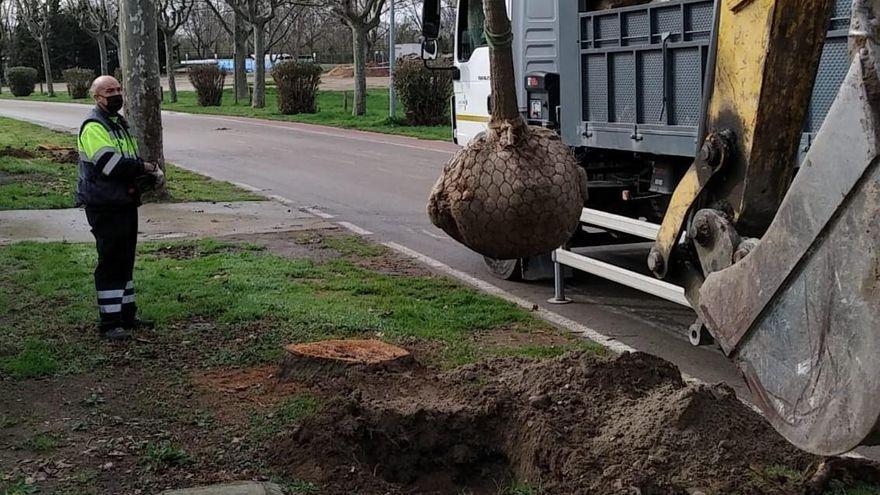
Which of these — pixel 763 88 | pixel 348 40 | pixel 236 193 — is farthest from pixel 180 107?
pixel 763 88

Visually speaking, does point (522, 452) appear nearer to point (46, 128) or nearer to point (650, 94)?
point (650, 94)

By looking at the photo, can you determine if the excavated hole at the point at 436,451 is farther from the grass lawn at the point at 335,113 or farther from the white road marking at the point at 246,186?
the grass lawn at the point at 335,113

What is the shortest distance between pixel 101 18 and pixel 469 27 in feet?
154

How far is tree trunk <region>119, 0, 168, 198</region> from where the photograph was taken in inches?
533

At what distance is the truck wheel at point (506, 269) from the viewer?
9055mm

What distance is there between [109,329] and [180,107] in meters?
38.8

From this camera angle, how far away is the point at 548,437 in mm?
4867

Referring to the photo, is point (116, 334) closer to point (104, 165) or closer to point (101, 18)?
point (104, 165)

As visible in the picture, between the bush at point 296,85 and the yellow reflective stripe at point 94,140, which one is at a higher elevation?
the bush at point 296,85

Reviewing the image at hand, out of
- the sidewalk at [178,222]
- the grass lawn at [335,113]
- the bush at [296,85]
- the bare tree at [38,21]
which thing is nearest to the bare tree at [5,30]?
the bare tree at [38,21]

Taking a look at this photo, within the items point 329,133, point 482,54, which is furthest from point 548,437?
point 329,133

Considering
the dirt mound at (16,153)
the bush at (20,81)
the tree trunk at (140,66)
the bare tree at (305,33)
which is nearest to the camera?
the tree trunk at (140,66)

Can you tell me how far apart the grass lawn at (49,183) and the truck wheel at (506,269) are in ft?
21.1

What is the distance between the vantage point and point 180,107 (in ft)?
145
